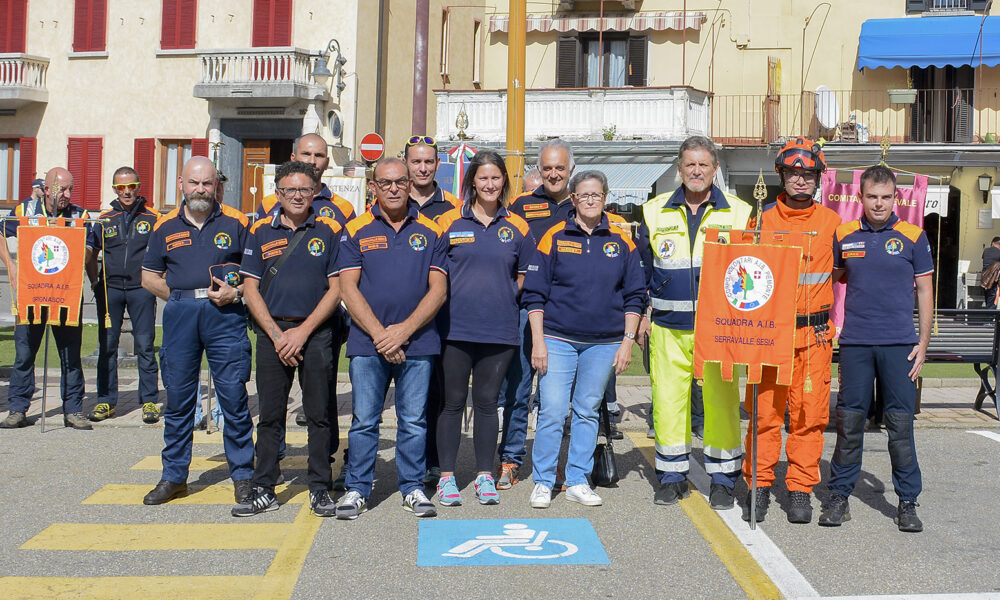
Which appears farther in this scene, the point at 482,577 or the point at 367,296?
the point at 367,296

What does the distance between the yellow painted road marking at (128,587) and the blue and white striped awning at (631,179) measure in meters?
20.6

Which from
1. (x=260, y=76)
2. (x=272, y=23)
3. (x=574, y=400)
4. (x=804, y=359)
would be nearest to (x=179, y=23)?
(x=272, y=23)

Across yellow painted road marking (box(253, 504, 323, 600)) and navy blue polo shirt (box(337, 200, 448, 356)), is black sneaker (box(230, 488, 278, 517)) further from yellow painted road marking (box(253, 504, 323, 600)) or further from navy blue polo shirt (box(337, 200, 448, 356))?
navy blue polo shirt (box(337, 200, 448, 356))

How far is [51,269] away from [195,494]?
3122mm

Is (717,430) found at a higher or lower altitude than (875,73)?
lower

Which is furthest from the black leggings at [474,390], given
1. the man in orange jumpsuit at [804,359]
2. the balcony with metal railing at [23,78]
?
the balcony with metal railing at [23,78]

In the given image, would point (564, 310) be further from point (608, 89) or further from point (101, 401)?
point (608, 89)

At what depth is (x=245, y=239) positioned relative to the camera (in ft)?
23.5

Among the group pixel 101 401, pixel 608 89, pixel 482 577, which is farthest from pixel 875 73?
pixel 482 577

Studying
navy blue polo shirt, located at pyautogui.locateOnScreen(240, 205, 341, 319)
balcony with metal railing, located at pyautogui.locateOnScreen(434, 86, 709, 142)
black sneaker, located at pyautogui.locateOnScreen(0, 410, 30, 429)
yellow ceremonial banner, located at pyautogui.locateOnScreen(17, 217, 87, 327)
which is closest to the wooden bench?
navy blue polo shirt, located at pyautogui.locateOnScreen(240, 205, 341, 319)

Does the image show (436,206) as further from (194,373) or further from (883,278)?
(883,278)

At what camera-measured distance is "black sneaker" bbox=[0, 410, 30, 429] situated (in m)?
9.42

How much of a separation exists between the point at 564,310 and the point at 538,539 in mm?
1551

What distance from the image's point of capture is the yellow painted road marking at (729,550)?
5.35 meters
